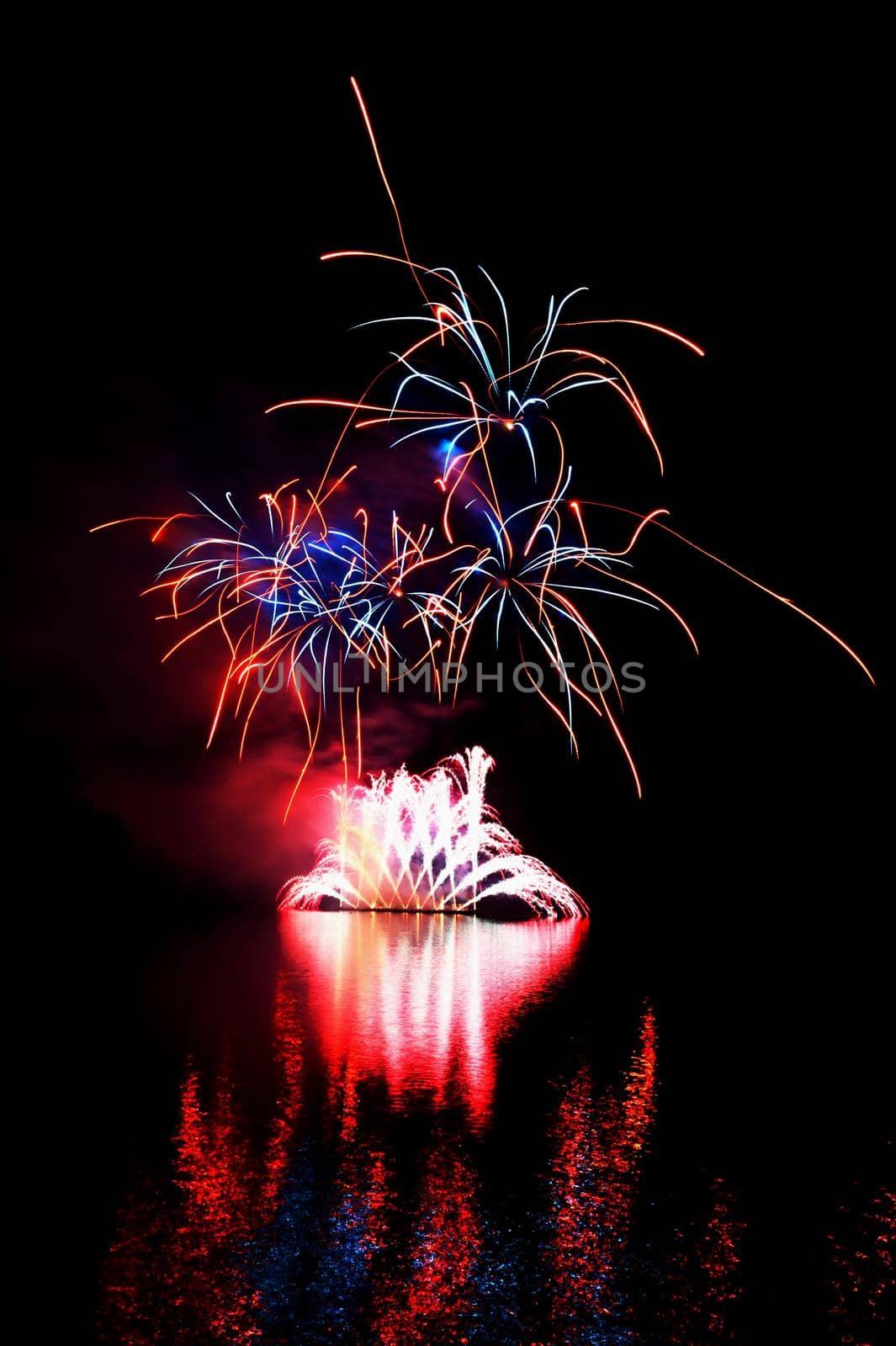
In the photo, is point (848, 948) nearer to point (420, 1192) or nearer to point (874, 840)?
point (874, 840)

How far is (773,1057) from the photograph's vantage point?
12.0m

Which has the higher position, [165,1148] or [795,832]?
[795,832]

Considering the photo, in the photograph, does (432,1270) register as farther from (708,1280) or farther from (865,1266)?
(865,1266)

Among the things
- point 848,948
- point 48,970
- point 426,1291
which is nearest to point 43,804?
point 48,970

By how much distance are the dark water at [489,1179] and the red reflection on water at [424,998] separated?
0.08 metres

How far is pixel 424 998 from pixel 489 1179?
27.8ft

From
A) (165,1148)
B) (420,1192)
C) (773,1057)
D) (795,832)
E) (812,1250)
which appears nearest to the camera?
(812,1250)

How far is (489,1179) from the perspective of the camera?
6.93m

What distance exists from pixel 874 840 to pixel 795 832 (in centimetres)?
509

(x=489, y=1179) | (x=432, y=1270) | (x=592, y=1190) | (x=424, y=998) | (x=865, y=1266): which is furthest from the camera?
(x=424, y=998)

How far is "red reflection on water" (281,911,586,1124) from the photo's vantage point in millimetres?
10078

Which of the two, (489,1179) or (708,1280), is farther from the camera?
(489,1179)

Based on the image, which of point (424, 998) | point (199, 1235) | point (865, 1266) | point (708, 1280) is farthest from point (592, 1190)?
point (424, 998)

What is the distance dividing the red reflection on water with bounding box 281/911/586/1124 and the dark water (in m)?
0.08
